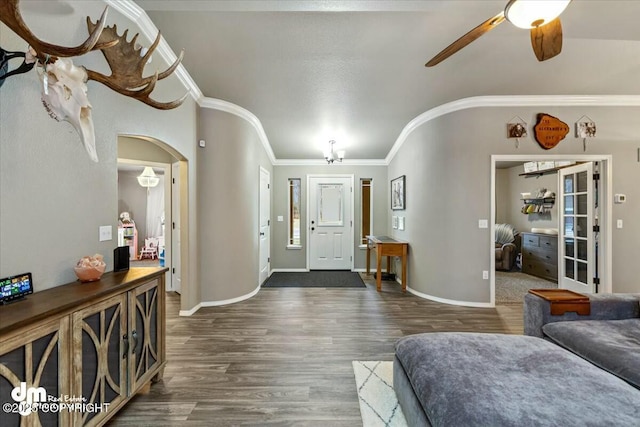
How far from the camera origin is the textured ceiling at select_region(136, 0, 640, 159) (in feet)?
7.23

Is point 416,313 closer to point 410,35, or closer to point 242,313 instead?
point 242,313

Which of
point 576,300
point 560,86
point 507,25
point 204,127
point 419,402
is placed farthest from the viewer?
point 204,127

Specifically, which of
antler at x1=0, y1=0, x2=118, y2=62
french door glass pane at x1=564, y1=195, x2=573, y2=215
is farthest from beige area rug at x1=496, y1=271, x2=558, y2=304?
antler at x1=0, y1=0, x2=118, y2=62

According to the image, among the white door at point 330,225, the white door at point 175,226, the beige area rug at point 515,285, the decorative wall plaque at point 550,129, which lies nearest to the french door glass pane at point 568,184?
the decorative wall plaque at point 550,129

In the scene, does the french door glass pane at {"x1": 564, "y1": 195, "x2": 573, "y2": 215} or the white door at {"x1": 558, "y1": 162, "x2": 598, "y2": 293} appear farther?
the french door glass pane at {"x1": 564, "y1": 195, "x2": 573, "y2": 215}

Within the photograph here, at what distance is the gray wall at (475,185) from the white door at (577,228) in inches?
8.9

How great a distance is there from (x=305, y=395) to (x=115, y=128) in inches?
96.5

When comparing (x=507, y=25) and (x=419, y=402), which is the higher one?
(x=507, y=25)

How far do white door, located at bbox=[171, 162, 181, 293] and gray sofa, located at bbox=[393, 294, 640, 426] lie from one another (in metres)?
3.84

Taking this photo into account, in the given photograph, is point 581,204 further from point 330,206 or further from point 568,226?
point 330,206

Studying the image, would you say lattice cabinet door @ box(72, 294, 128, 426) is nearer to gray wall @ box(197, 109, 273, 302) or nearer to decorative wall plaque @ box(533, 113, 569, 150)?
gray wall @ box(197, 109, 273, 302)

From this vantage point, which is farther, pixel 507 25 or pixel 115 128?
pixel 507 25

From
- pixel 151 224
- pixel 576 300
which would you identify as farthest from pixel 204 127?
pixel 151 224

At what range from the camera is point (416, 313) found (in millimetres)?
3482
